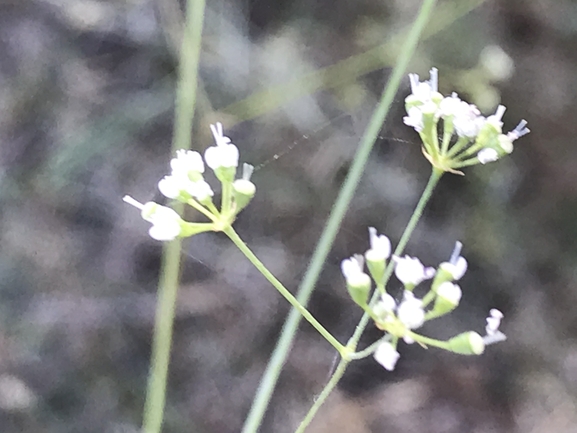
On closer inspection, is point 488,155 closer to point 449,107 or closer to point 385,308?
point 449,107

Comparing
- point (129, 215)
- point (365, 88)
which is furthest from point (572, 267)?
point (129, 215)

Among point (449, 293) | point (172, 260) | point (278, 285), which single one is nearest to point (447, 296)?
point (449, 293)

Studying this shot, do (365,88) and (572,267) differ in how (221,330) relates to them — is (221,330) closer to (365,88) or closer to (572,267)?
(365,88)

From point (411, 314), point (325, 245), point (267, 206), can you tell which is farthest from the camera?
point (267, 206)

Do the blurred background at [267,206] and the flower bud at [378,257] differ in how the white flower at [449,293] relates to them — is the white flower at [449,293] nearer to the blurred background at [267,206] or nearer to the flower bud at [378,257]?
the flower bud at [378,257]

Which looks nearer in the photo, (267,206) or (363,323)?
(363,323)

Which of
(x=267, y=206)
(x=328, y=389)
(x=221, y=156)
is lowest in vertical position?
(x=328, y=389)

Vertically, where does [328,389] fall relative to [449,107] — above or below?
below
